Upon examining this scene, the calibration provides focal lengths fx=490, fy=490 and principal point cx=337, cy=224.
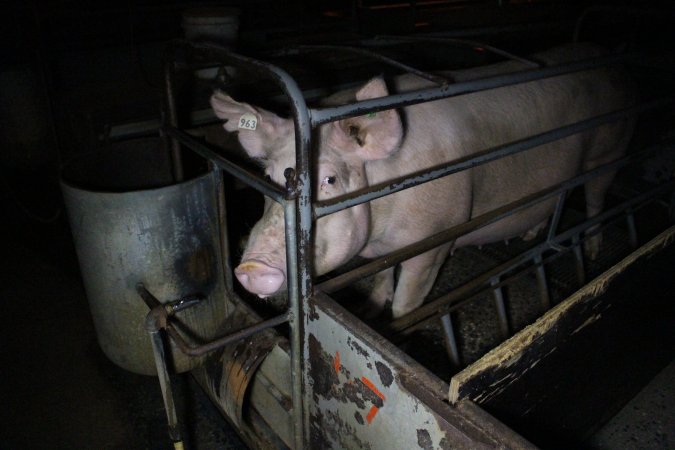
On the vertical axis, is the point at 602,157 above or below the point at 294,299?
below

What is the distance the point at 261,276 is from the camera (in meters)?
1.71

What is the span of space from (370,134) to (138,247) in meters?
1.06

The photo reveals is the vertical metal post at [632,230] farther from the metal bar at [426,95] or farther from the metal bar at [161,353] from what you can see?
the metal bar at [161,353]

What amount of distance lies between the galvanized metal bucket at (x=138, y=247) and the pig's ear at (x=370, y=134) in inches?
23.1

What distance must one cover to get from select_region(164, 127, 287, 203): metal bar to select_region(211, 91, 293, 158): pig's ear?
6.0 inches

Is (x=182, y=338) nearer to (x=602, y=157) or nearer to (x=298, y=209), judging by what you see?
(x=298, y=209)

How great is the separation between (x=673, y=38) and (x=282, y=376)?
6095 millimetres

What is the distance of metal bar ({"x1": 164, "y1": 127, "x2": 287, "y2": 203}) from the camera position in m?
1.39

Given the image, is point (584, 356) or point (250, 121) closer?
point (250, 121)

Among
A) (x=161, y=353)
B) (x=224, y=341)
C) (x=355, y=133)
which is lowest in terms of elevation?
(x=161, y=353)

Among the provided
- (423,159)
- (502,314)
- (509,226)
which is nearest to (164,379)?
(423,159)

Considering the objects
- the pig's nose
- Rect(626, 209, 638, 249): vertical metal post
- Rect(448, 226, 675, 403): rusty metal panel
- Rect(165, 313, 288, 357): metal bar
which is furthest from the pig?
Rect(448, 226, 675, 403): rusty metal panel

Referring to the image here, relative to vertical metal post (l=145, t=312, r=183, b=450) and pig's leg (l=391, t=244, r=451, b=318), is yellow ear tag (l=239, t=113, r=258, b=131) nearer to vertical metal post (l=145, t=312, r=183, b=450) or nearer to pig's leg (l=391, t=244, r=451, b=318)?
vertical metal post (l=145, t=312, r=183, b=450)

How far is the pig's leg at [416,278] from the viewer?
9.00ft
